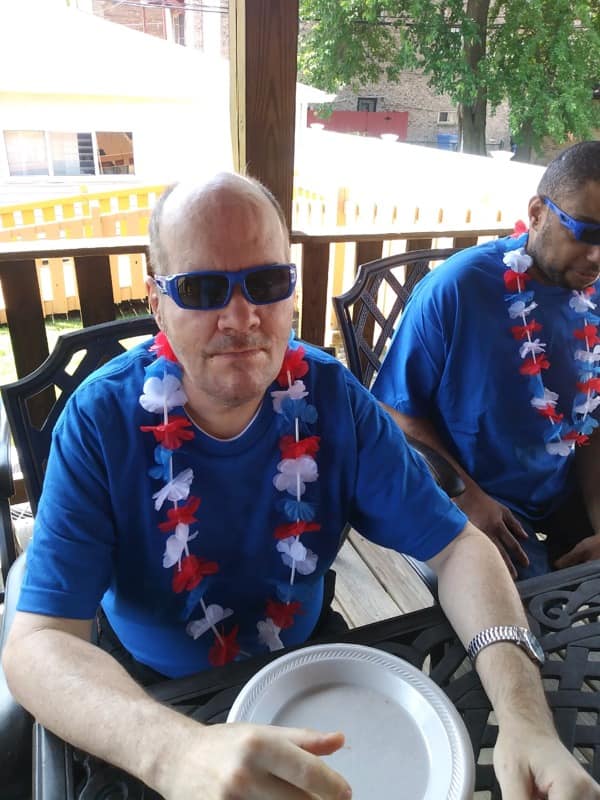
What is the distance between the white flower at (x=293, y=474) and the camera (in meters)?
1.07

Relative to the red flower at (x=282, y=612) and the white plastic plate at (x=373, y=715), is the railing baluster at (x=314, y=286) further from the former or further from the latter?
the white plastic plate at (x=373, y=715)

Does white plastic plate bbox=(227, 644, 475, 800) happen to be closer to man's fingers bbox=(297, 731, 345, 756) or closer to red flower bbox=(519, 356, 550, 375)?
man's fingers bbox=(297, 731, 345, 756)

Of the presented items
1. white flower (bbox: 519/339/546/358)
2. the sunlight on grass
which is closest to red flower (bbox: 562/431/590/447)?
white flower (bbox: 519/339/546/358)

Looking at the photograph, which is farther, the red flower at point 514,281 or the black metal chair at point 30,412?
the red flower at point 514,281

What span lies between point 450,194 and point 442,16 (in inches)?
323

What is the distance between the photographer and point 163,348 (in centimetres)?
109

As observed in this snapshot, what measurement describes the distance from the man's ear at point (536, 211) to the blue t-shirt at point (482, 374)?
0.12 m

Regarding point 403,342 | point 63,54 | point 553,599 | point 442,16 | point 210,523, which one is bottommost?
point 553,599

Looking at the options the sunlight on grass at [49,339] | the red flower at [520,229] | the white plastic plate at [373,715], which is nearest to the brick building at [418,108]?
the sunlight on grass at [49,339]

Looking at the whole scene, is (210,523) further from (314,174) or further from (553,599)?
(314,174)

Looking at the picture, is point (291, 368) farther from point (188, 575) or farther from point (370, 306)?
point (370, 306)

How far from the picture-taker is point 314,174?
7.96 metres

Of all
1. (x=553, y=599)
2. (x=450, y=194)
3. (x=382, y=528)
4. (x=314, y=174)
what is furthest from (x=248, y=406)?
(x=314, y=174)

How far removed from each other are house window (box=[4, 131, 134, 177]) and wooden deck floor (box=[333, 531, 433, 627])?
36.8 feet
